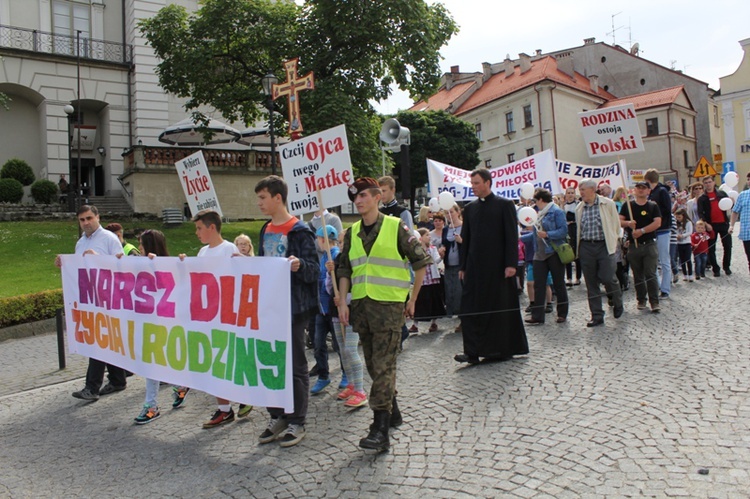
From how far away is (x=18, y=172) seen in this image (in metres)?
25.3

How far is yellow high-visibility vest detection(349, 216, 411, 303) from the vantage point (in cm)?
449

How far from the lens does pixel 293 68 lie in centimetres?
1073

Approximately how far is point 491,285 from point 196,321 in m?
3.28

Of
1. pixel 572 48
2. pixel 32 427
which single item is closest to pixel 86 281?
pixel 32 427

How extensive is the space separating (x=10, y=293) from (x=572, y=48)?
6221 centimetres

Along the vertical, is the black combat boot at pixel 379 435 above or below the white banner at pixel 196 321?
below

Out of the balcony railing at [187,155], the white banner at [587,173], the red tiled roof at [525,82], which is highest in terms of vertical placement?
the red tiled roof at [525,82]

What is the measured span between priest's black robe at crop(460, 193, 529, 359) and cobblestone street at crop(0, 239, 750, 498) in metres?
0.24

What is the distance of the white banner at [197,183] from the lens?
8.98 m

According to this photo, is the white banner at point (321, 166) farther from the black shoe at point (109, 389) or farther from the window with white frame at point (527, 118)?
the window with white frame at point (527, 118)

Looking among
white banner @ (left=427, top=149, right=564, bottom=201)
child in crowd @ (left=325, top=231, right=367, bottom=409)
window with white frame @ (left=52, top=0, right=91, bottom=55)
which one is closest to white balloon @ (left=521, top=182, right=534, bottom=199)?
white banner @ (left=427, top=149, right=564, bottom=201)

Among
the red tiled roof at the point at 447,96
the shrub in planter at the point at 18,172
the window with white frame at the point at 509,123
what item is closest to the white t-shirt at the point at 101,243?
the shrub in planter at the point at 18,172

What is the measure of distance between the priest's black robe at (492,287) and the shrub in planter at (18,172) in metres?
24.9

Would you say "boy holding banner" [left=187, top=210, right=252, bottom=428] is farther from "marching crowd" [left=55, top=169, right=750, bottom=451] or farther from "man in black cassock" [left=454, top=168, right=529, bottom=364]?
"man in black cassock" [left=454, top=168, right=529, bottom=364]
